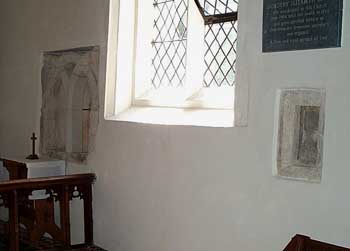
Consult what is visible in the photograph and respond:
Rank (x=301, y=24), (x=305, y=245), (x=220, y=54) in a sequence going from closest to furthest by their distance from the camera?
(x=305, y=245)
(x=301, y=24)
(x=220, y=54)

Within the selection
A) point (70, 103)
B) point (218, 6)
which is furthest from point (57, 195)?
point (218, 6)

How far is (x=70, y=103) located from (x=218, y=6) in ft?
5.02

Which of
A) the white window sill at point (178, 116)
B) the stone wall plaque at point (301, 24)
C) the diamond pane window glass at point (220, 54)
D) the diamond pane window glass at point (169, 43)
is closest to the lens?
the stone wall plaque at point (301, 24)

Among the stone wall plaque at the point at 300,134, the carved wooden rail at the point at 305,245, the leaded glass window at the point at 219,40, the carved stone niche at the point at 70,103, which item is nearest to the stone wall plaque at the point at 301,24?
the stone wall plaque at the point at 300,134

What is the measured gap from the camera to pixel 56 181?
3842 mm

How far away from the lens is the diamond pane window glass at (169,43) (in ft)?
12.6

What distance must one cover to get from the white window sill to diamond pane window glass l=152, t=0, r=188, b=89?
0.24 meters

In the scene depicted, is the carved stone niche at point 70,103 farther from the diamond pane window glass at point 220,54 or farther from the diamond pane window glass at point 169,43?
the diamond pane window glass at point 220,54

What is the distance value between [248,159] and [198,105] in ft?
2.43

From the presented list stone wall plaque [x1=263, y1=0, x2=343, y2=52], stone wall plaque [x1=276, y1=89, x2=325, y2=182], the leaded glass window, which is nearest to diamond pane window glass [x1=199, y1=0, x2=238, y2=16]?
the leaded glass window

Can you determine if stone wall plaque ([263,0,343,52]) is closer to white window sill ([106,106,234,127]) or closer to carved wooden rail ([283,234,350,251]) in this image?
white window sill ([106,106,234,127])

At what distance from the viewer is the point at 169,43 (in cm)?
396

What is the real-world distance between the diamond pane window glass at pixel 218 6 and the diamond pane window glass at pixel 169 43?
0.60 ft

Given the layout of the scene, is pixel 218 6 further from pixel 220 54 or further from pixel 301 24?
pixel 301 24
